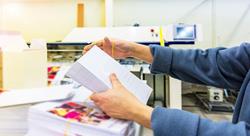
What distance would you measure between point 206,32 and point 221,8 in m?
0.40

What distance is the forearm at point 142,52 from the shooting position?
93 cm

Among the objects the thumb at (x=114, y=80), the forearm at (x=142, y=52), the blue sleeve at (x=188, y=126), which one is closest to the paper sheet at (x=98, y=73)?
the thumb at (x=114, y=80)

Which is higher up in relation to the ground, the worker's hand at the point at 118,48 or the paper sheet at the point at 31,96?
the worker's hand at the point at 118,48

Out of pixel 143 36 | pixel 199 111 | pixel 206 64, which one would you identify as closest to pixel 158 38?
pixel 143 36

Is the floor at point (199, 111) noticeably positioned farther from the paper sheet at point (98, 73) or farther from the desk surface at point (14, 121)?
the desk surface at point (14, 121)

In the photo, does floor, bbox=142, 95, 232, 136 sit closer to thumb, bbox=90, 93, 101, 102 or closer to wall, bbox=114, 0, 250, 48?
wall, bbox=114, 0, 250, 48

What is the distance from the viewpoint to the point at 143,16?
3713 mm

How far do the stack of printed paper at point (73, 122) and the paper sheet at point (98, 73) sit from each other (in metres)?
0.07

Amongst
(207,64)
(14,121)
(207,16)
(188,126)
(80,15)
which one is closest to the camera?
(188,126)

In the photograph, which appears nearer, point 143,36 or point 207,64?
point 207,64

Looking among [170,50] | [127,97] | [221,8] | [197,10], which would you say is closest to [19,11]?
[197,10]

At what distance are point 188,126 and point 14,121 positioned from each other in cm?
48

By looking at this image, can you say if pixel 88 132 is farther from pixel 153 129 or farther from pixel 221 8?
pixel 221 8

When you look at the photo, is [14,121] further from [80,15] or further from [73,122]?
[80,15]
